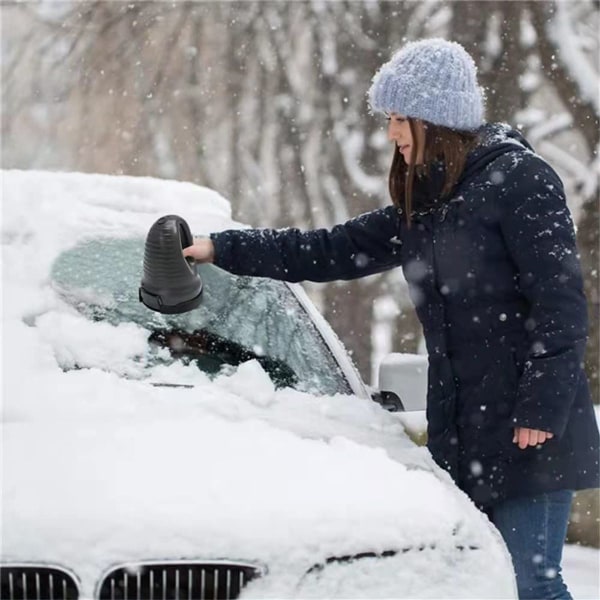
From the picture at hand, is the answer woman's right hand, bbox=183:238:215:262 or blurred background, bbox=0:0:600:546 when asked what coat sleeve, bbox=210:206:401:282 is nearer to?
woman's right hand, bbox=183:238:215:262

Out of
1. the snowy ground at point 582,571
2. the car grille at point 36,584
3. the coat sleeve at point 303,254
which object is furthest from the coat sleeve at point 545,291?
the snowy ground at point 582,571

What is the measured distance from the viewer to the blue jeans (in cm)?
256

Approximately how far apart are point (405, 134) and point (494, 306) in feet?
1.70

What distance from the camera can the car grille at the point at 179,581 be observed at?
199 cm

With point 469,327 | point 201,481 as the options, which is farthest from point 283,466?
point 469,327

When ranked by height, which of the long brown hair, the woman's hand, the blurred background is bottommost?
the woman's hand

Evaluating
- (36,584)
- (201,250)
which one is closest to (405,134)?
(201,250)

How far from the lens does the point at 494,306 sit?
8.63 feet

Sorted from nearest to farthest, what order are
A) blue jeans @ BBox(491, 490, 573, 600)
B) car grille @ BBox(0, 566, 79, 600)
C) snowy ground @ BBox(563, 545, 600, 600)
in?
car grille @ BBox(0, 566, 79, 600), blue jeans @ BBox(491, 490, 573, 600), snowy ground @ BBox(563, 545, 600, 600)

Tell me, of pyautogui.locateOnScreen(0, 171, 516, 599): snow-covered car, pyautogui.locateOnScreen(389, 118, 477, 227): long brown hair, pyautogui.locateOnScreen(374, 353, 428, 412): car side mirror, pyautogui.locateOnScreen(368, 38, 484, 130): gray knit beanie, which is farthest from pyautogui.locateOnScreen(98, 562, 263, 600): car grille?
pyautogui.locateOnScreen(374, 353, 428, 412): car side mirror

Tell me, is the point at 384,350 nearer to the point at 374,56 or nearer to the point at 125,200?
the point at 374,56

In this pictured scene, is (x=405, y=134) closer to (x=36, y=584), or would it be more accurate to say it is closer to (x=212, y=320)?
(x=212, y=320)

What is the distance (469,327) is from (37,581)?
1260 millimetres

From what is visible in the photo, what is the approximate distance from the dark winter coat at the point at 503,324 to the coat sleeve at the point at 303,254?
303 mm
